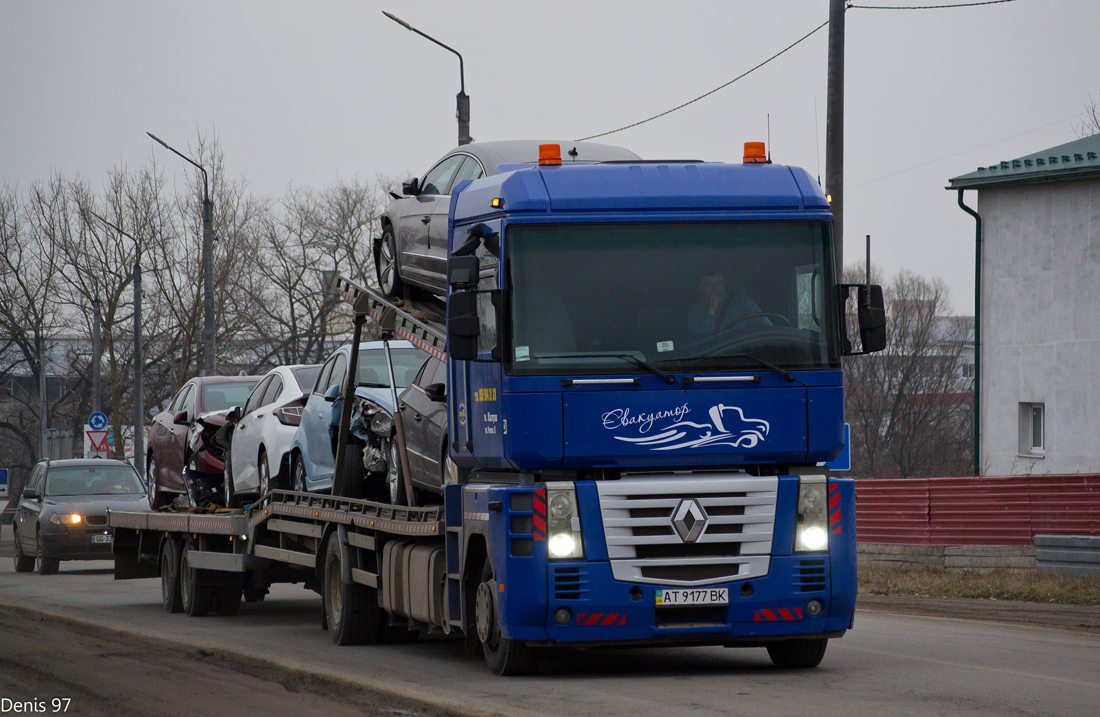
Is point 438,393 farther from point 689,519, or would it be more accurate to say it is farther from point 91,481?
point 91,481

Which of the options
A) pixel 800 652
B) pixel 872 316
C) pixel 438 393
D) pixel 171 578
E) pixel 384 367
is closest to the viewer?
pixel 872 316

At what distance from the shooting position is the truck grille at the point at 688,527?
8.55m

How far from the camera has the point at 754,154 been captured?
30.8 feet

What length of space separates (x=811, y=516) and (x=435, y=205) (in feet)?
13.4

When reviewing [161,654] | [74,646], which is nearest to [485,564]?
[161,654]

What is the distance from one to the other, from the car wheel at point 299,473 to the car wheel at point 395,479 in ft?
6.69

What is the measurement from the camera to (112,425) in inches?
1885

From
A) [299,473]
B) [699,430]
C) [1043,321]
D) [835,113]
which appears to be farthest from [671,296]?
[1043,321]

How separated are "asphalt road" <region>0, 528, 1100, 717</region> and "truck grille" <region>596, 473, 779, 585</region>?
A: 0.70 meters

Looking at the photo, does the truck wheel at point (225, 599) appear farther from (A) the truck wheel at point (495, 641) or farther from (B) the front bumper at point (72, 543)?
(B) the front bumper at point (72, 543)

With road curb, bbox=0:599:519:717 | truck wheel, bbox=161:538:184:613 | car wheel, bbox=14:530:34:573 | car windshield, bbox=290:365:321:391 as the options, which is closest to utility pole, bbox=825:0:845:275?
car windshield, bbox=290:365:321:391

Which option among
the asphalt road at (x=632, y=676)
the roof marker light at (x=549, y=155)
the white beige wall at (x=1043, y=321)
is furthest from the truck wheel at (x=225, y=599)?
the white beige wall at (x=1043, y=321)

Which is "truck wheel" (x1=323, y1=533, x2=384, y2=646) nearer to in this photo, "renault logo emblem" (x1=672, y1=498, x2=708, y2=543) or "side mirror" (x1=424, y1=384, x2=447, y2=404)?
"side mirror" (x1=424, y1=384, x2=447, y2=404)

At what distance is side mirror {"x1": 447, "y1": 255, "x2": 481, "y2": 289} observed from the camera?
877 cm
